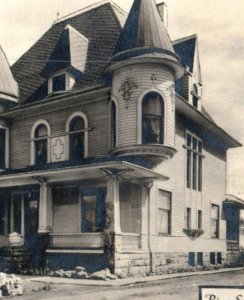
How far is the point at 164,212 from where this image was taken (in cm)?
1948

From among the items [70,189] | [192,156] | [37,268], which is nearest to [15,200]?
[70,189]

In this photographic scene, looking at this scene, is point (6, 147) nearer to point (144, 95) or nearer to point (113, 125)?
point (113, 125)

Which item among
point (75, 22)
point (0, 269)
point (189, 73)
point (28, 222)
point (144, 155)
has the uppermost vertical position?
point (75, 22)

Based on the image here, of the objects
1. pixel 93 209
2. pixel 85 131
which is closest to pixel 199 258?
pixel 93 209

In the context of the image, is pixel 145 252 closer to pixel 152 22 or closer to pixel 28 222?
pixel 28 222

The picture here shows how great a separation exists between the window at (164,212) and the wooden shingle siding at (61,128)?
300 centimetres

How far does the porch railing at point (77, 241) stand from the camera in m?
16.0

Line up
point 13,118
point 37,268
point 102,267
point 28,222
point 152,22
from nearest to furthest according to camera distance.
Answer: point 102,267, point 37,268, point 152,22, point 28,222, point 13,118

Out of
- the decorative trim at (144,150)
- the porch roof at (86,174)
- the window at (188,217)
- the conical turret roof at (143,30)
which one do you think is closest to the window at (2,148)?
the porch roof at (86,174)

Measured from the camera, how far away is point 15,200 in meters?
20.8

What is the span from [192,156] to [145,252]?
21.6 ft

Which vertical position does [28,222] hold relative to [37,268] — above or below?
above

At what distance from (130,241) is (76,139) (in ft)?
17.0

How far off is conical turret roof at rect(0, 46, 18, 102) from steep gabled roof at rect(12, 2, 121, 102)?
325mm
